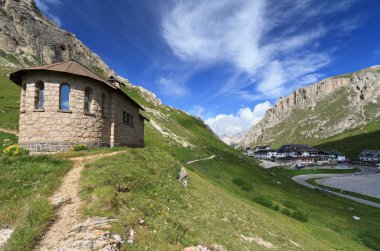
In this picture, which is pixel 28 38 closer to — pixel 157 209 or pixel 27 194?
pixel 27 194

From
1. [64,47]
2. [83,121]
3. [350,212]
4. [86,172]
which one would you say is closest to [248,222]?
[86,172]

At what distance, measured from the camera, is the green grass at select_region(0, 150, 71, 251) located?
36.1ft

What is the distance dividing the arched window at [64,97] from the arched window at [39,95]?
1.82m

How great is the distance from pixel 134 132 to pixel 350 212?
51655 millimetres

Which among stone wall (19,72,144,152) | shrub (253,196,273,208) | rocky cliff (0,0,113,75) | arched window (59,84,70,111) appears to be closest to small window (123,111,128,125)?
stone wall (19,72,144,152)

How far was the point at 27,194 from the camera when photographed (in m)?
14.2

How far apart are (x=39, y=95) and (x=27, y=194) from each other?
16.3m

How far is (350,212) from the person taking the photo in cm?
5728

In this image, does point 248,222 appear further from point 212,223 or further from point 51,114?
point 51,114

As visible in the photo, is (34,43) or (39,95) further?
(34,43)

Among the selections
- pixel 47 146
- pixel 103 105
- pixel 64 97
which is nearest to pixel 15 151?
pixel 47 146

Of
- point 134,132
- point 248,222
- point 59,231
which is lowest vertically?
point 248,222

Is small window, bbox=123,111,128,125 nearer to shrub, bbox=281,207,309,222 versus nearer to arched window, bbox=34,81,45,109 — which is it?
arched window, bbox=34,81,45,109

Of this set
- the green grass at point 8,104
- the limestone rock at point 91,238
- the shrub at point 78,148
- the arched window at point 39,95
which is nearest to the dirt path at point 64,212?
the limestone rock at point 91,238
